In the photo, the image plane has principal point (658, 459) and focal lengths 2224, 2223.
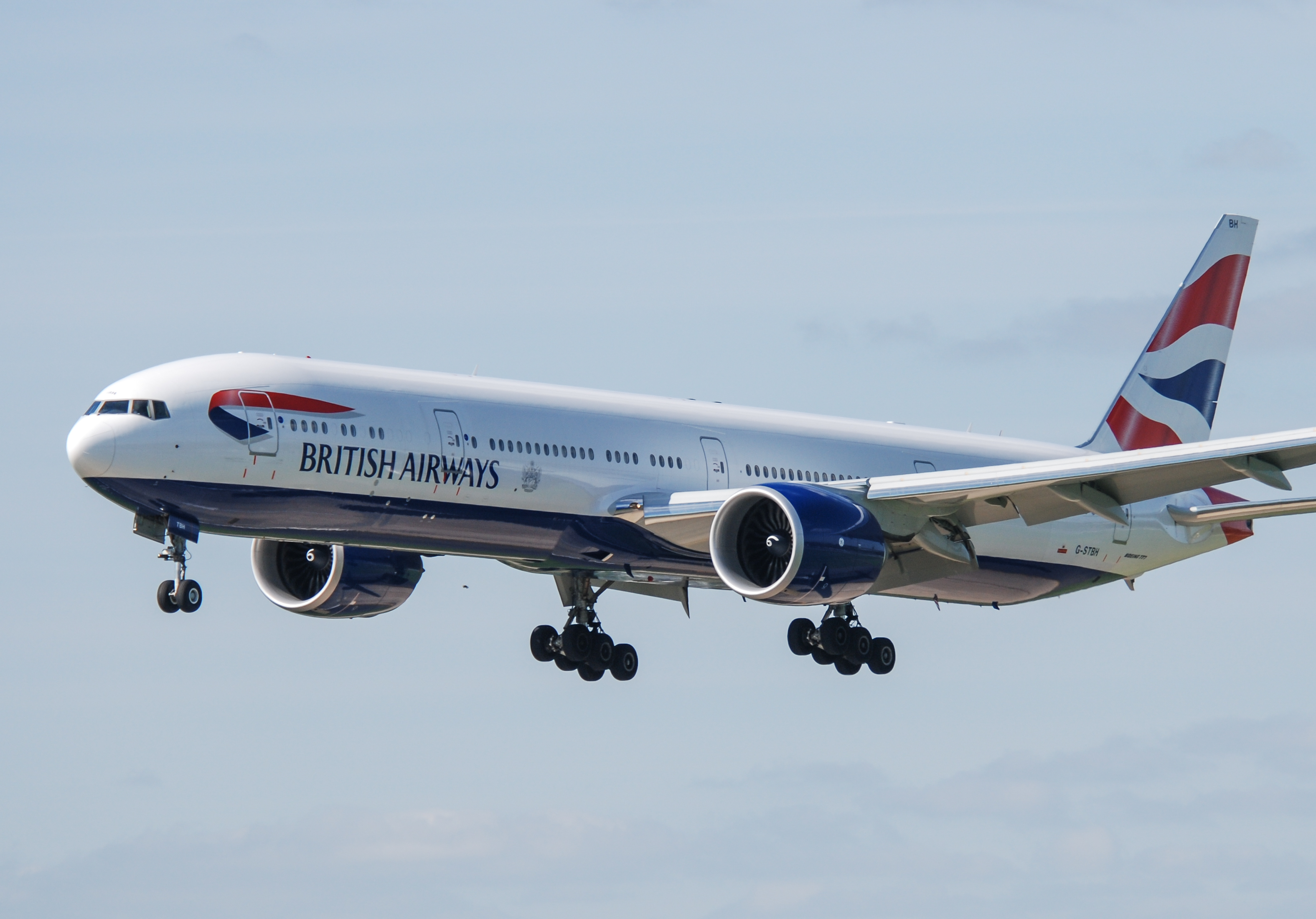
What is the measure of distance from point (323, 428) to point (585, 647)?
10452 millimetres

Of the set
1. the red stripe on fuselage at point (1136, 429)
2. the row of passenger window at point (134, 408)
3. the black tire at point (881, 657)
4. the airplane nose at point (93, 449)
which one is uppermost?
the red stripe on fuselage at point (1136, 429)

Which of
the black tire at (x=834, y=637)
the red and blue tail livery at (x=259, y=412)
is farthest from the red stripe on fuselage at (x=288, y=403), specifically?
the black tire at (x=834, y=637)

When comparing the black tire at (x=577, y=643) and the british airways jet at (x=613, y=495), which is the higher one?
the british airways jet at (x=613, y=495)

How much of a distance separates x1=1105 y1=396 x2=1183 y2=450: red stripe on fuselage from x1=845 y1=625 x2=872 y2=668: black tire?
1085cm

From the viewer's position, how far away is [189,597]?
37.3 m

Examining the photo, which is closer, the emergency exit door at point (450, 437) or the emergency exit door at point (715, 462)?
the emergency exit door at point (450, 437)

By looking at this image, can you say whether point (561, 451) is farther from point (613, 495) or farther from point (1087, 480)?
point (1087, 480)

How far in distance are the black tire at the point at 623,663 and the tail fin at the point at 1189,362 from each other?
13.4 metres

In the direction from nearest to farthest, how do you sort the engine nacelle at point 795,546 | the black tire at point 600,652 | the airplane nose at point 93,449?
1. the airplane nose at point 93,449
2. the engine nacelle at point 795,546
3. the black tire at point 600,652

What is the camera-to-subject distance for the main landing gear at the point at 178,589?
37.2 meters

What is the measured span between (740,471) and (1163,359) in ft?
47.5

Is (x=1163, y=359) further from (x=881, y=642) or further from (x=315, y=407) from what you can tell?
(x=315, y=407)

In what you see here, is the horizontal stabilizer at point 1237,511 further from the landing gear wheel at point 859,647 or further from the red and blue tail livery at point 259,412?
the red and blue tail livery at point 259,412

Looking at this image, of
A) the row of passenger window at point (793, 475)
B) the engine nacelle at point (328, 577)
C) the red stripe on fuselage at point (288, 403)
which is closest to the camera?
the red stripe on fuselage at point (288, 403)
